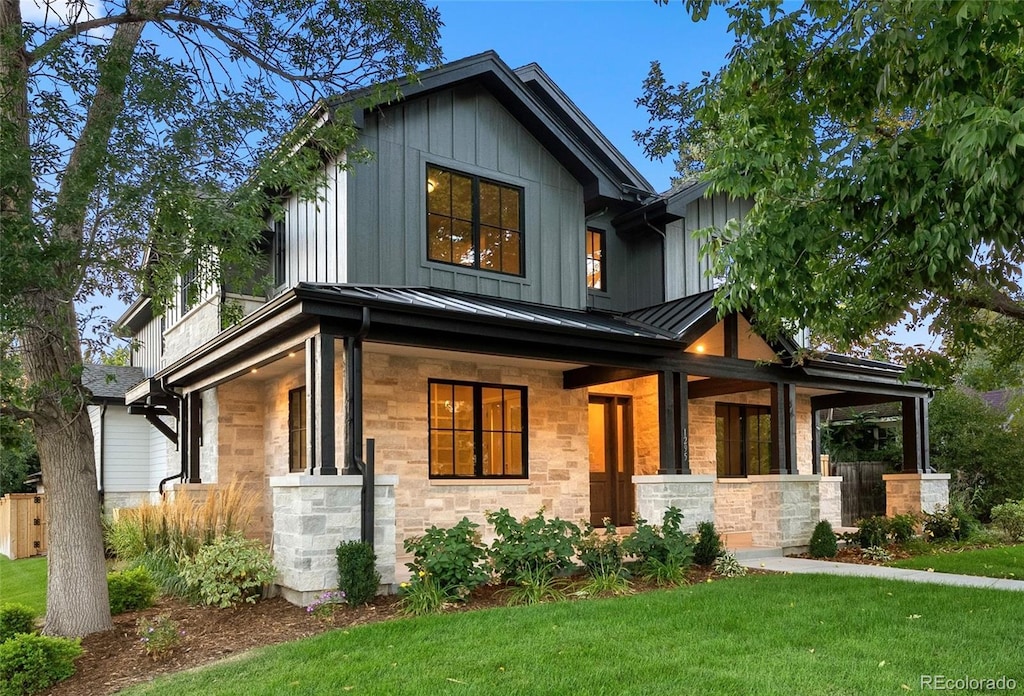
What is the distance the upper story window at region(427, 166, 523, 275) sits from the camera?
11320 mm

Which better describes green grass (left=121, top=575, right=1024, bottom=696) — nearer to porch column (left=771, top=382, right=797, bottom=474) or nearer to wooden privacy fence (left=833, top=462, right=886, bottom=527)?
porch column (left=771, top=382, right=797, bottom=474)

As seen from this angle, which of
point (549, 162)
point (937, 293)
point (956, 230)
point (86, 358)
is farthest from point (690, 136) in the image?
point (86, 358)

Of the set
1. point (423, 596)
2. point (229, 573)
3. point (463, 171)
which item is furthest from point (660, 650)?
point (463, 171)

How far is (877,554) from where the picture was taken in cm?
1127

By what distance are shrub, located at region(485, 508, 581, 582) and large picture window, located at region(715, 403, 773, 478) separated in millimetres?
6081

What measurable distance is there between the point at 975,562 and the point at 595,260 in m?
6.98

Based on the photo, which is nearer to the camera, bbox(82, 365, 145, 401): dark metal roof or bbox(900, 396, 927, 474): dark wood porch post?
bbox(900, 396, 927, 474): dark wood porch post

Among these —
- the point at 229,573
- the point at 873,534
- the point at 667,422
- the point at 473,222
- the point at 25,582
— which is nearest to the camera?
the point at 229,573

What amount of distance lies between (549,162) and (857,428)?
1279cm

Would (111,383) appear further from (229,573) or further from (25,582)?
(229,573)

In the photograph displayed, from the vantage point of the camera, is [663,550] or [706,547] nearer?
[663,550]

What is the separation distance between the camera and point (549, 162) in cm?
1261

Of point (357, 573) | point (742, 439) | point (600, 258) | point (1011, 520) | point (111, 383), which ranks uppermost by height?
point (600, 258)

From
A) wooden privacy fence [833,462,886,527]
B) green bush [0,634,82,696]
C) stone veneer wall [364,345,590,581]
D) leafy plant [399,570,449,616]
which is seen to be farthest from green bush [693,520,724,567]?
wooden privacy fence [833,462,886,527]
